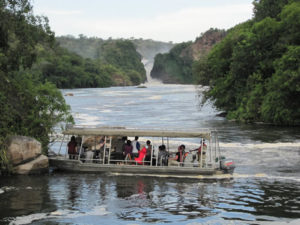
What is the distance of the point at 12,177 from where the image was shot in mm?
23000

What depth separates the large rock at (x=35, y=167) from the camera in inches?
928

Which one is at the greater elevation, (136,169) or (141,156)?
(141,156)

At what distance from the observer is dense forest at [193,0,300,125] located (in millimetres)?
43656

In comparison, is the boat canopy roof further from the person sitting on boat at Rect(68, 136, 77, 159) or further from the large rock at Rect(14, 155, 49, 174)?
the large rock at Rect(14, 155, 49, 174)

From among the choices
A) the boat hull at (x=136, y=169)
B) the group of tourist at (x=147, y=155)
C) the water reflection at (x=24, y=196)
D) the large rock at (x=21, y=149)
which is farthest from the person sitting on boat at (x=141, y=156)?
the large rock at (x=21, y=149)

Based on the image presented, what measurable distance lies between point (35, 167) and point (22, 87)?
507cm

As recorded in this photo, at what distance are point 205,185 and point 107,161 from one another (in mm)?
5371

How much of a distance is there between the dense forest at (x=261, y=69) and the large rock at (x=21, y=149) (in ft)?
82.9

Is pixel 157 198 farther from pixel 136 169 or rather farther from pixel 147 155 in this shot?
pixel 147 155

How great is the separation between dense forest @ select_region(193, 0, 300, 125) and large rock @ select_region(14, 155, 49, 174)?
24.8 meters

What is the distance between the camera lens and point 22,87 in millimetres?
26641

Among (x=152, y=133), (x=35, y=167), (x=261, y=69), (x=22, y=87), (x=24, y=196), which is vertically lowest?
(x=24, y=196)

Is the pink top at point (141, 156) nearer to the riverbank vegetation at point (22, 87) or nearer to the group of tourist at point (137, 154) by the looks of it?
the group of tourist at point (137, 154)

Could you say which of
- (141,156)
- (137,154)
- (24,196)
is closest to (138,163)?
(141,156)
